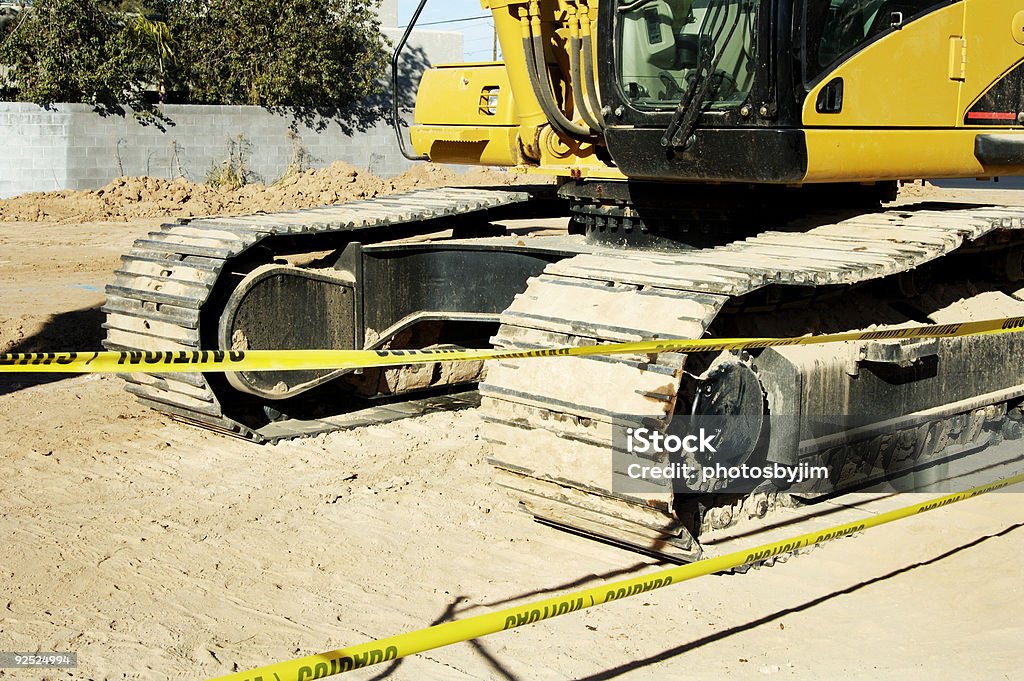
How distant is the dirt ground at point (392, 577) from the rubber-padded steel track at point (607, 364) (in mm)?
278

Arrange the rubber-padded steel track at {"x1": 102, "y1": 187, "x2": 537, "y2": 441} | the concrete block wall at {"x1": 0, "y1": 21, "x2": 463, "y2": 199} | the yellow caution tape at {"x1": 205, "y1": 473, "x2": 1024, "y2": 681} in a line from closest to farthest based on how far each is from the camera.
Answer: the yellow caution tape at {"x1": 205, "y1": 473, "x2": 1024, "y2": 681} < the rubber-padded steel track at {"x1": 102, "y1": 187, "x2": 537, "y2": 441} < the concrete block wall at {"x1": 0, "y1": 21, "x2": 463, "y2": 199}

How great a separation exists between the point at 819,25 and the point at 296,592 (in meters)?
3.43

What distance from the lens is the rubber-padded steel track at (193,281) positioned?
6703 millimetres

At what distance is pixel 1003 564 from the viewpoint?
5.18 meters

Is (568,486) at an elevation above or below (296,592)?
above

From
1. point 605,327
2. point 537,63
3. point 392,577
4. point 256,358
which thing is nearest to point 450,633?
point 256,358

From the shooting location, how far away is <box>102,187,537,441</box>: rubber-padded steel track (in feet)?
22.0

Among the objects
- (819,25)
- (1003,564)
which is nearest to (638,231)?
(819,25)

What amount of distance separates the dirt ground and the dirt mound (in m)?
11.2

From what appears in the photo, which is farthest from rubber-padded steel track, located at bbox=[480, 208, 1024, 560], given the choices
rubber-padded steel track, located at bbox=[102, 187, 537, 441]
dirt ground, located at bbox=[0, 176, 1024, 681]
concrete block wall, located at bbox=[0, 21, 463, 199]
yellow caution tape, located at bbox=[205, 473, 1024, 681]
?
concrete block wall, located at bbox=[0, 21, 463, 199]

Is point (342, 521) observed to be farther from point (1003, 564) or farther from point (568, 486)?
point (1003, 564)

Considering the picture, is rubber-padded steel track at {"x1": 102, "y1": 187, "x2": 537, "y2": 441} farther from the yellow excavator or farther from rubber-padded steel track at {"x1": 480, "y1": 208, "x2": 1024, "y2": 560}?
rubber-padded steel track at {"x1": 480, "y1": 208, "x2": 1024, "y2": 560}

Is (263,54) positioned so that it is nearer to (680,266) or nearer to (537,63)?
(537,63)

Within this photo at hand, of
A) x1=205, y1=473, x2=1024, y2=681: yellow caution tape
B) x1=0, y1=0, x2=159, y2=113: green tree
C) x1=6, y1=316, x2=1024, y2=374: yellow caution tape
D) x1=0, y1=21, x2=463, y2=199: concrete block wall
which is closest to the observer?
x1=205, y1=473, x2=1024, y2=681: yellow caution tape
